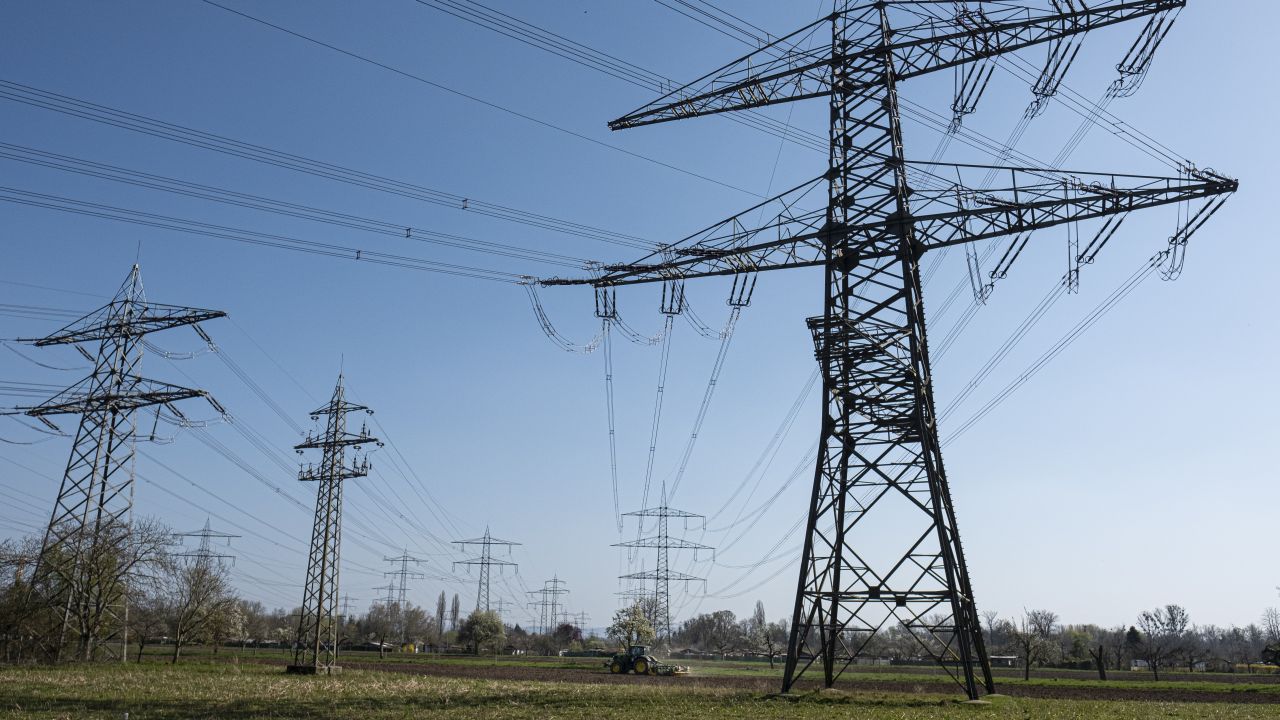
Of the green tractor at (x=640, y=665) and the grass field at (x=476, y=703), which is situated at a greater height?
the grass field at (x=476, y=703)

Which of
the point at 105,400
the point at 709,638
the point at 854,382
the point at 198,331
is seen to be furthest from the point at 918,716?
the point at 709,638

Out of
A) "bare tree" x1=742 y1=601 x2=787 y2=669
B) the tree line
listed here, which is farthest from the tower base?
"bare tree" x1=742 y1=601 x2=787 y2=669

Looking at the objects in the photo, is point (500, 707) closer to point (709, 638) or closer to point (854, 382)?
point (854, 382)

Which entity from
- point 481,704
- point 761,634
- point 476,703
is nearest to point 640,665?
point 476,703

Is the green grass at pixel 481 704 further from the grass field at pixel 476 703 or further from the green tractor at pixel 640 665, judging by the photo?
the green tractor at pixel 640 665

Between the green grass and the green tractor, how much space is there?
24454mm

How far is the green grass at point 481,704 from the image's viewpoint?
737 inches

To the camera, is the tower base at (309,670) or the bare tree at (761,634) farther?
the bare tree at (761,634)

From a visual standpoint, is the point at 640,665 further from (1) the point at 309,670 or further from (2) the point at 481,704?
(2) the point at 481,704

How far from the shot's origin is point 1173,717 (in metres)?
19.2

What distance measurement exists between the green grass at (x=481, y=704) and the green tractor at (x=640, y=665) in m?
24.5

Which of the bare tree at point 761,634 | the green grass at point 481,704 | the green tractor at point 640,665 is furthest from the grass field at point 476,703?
the bare tree at point 761,634

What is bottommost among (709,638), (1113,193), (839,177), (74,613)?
(709,638)

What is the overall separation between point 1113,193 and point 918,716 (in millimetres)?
14164
